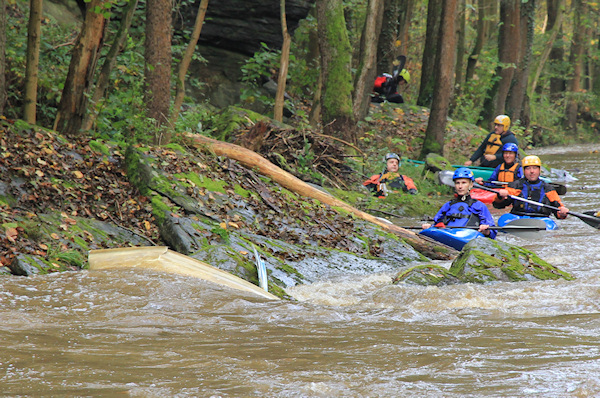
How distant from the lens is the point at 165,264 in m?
5.95

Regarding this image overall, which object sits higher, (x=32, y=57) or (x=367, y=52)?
(x=367, y=52)

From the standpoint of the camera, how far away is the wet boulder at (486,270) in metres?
6.55

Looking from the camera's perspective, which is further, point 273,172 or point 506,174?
point 506,174

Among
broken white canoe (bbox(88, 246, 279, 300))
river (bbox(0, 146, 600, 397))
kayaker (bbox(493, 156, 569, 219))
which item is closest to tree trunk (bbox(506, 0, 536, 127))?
kayaker (bbox(493, 156, 569, 219))

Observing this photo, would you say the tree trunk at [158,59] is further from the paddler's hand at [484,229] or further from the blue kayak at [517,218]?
the blue kayak at [517,218]

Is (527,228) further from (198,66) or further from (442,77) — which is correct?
(198,66)

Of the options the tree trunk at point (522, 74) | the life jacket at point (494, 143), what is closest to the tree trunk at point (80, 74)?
the life jacket at point (494, 143)

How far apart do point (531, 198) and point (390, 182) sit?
329cm

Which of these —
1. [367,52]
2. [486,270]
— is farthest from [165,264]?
[367,52]

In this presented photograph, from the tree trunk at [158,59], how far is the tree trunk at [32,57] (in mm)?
1945

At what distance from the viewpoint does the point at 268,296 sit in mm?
5793

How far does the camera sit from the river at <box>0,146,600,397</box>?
3.10 metres

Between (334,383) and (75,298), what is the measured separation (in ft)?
8.78

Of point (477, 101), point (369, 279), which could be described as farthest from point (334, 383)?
point (477, 101)
